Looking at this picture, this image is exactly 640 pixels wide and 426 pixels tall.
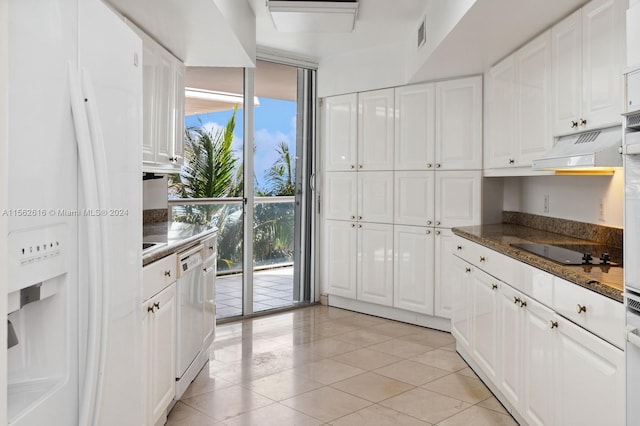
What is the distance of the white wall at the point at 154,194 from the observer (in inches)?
161

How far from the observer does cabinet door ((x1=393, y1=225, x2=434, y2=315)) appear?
470 centimetres

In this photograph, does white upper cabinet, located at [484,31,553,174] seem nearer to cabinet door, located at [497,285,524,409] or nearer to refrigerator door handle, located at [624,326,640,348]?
cabinet door, located at [497,285,524,409]

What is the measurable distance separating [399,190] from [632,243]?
337 cm

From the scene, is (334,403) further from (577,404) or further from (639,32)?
(639,32)

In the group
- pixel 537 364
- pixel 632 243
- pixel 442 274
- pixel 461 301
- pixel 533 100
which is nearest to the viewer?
pixel 632 243

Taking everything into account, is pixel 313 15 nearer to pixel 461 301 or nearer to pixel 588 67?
pixel 588 67

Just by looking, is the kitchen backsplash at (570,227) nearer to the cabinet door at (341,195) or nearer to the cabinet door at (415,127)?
the cabinet door at (415,127)

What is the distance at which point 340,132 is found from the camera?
5324 millimetres

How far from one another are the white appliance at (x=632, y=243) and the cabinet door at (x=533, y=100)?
1538mm

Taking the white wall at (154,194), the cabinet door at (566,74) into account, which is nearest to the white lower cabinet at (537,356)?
the cabinet door at (566,74)

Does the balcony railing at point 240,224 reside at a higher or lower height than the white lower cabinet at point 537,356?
higher

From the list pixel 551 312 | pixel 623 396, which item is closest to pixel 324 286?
pixel 551 312

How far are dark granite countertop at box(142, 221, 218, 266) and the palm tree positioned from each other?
1458mm

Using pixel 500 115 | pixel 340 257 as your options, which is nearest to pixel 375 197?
pixel 340 257
